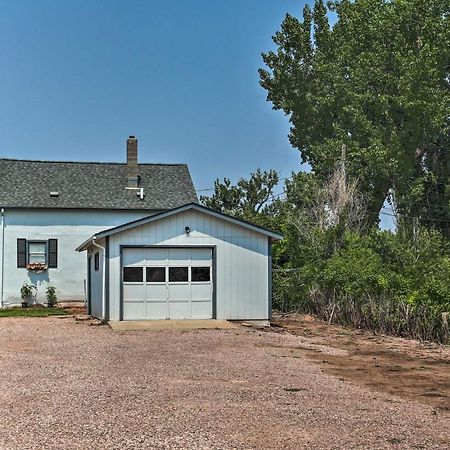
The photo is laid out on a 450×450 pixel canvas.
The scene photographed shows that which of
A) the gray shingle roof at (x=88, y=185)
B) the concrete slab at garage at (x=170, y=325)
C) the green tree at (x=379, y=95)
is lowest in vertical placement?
the concrete slab at garage at (x=170, y=325)

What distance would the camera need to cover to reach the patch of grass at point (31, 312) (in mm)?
24234

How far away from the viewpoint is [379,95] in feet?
116

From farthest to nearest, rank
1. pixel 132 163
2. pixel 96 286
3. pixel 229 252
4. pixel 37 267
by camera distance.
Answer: pixel 132 163 → pixel 37 267 → pixel 96 286 → pixel 229 252

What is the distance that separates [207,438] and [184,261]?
1419 cm

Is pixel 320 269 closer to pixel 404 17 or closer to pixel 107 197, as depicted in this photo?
pixel 107 197

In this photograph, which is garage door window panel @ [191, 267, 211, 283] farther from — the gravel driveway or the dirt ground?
the gravel driveway

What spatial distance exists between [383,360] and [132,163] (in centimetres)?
2021

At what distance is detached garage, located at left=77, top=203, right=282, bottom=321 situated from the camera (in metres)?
20.5

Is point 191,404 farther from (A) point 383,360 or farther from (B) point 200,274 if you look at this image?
(B) point 200,274

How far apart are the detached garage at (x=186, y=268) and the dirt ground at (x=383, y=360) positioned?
72.7 inches

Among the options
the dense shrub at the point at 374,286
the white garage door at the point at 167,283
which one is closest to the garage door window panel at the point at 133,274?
the white garage door at the point at 167,283

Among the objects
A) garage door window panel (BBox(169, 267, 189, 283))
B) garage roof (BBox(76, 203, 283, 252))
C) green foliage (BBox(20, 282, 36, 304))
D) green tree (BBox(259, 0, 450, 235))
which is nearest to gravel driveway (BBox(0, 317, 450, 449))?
garage roof (BBox(76, 203, 283, 252))

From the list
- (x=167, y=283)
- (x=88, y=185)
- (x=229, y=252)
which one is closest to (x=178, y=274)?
(x=167, y=283)

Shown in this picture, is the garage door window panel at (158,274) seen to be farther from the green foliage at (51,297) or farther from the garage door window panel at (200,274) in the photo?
the green foliage at (51,297)
